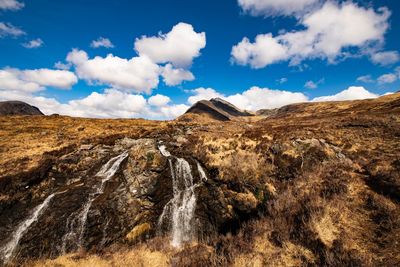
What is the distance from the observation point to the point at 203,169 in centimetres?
2708

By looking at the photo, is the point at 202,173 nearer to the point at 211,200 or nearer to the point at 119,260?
the point at 211,200

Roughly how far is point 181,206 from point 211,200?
3.15m

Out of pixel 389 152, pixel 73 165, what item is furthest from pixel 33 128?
pixel 389 152

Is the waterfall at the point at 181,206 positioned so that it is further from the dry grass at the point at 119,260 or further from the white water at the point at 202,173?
the dry grass at the point at 119,260

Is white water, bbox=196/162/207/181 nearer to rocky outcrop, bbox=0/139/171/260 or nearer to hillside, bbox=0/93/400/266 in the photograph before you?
hillside, bbox=0/93/400/266

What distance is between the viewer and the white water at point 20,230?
702 inches

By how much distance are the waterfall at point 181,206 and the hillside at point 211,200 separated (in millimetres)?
101

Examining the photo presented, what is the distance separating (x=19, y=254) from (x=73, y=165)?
1122cm

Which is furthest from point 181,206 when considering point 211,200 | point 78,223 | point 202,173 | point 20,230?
point 20,230

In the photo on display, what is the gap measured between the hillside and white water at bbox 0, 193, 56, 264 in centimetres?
8

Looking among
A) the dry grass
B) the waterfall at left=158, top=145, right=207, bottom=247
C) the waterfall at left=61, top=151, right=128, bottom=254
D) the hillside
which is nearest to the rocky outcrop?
the waterfall at left=61, top=151, right=128, bottom=254

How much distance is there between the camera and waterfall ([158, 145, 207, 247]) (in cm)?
2089

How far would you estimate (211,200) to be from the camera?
2333 cm

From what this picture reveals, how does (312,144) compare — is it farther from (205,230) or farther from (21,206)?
(21,206)
